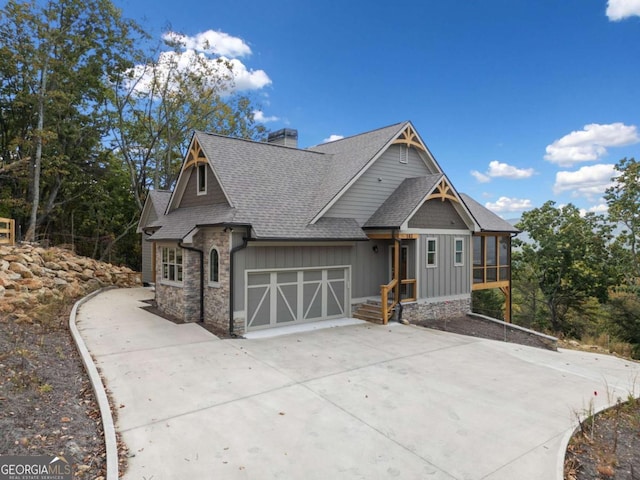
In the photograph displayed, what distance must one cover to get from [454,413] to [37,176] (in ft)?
78.0

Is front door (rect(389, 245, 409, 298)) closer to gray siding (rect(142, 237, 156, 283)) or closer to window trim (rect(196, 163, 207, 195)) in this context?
window trim (rect(196, 163, 207, 195))

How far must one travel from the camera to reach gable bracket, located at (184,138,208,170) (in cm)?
1319

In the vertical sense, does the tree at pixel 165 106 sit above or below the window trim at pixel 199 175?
above

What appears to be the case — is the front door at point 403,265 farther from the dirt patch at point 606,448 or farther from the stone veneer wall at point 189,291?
the dirt patch at point 606,448

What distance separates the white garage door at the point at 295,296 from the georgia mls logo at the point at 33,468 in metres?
6.93

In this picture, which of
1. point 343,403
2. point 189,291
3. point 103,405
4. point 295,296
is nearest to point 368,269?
point 295,296

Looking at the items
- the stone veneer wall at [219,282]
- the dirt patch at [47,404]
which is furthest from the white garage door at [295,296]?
the dirt patch at [47,404]

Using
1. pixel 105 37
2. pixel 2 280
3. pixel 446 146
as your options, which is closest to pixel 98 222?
pixel 105 37

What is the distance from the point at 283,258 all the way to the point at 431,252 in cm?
567

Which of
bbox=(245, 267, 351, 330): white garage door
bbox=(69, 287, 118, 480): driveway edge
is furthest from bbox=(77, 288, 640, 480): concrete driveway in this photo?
bbox=(245, 267, 351, 330): white garage door

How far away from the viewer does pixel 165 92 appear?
25797 millimetres

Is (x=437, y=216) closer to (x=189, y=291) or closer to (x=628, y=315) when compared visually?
(x=189, y=291)

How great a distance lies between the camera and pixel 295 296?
39.3 ft

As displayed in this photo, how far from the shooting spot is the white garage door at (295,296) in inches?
439
